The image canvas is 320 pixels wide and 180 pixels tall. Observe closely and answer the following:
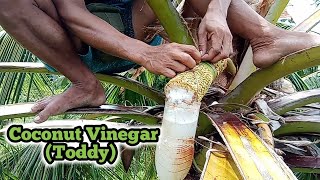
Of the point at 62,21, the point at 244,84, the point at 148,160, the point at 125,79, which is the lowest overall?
the point at 148,160

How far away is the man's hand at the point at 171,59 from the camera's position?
100 centimetres

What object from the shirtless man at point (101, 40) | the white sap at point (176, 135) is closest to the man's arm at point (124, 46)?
the shirtless man at point (101, 40)

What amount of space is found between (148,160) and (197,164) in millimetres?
726

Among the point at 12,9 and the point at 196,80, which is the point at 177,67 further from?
the point at 12,9

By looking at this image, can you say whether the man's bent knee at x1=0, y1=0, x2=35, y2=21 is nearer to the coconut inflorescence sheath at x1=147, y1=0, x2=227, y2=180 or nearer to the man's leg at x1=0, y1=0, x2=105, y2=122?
the man's leg at x1=0, y1=0, x2=105, y2=122

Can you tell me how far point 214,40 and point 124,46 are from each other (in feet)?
0.62

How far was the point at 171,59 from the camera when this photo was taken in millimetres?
1013

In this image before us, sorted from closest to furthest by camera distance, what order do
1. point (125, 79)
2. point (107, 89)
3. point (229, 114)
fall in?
point (229, 114), point (125, 79), point (107, 89)

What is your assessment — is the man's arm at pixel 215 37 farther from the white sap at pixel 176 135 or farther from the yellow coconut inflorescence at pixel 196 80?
the white sap at pixel 176 135

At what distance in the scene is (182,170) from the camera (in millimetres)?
906

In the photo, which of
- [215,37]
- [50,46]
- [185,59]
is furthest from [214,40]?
[50,46]

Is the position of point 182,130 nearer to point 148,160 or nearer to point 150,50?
point 150,50

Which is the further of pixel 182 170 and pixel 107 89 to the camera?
pixel 107 89

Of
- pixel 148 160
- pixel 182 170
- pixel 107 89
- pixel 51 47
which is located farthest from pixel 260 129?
pixel 107 89
